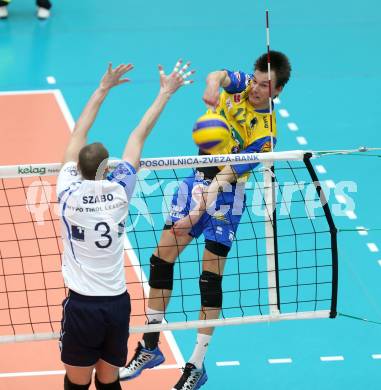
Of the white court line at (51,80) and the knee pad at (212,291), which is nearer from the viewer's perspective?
the knee pad at (212,291)

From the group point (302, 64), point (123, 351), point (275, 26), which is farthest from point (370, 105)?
point (123, 351)

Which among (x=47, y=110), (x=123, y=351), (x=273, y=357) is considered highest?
(x=47, y=110)

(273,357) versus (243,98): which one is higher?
(243,98)

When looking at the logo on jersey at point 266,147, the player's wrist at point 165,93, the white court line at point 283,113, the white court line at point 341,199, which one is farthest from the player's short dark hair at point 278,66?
the white court line at point 283,113

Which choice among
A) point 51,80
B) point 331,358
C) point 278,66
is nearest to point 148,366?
point 331,358

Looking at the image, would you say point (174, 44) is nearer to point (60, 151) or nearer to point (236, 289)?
point (60, 151)

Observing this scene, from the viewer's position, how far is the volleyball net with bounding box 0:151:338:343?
922 centimetres

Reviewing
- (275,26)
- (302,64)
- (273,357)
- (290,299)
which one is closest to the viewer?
(273,357)

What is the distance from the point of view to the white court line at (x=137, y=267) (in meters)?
10.3

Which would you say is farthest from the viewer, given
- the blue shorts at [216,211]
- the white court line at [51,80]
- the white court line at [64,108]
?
the white court line at [51,80]

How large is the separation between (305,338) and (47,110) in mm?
6185

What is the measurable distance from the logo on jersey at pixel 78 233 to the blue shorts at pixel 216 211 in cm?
181

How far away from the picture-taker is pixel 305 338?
1070cm

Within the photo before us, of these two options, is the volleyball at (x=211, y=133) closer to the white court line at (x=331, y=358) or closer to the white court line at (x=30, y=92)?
the white court line at (x=331, y=358)
